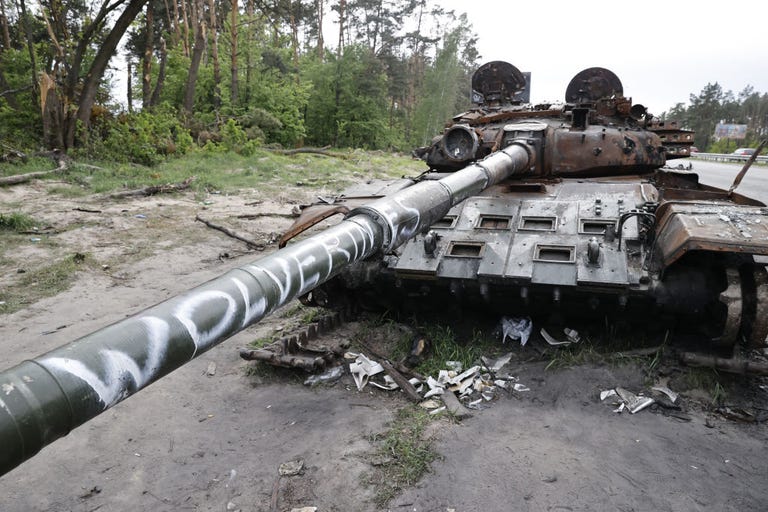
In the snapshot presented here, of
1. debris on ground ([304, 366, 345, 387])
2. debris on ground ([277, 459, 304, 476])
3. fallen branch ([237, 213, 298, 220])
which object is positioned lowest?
debris on ground ([277, 459, 304, 476])

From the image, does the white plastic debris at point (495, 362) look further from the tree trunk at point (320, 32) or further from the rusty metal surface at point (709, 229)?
the tree trunk at point (320, 32)

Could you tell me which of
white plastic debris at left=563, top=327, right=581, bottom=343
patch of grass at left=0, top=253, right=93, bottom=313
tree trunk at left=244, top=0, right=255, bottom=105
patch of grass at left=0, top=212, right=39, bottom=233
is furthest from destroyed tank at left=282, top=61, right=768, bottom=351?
tree trunk at left=244, top=0, right=255, bottom=105

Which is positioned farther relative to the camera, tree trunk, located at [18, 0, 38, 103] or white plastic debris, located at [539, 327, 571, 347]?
tree trunk, located at [18, 0, 38, 103]

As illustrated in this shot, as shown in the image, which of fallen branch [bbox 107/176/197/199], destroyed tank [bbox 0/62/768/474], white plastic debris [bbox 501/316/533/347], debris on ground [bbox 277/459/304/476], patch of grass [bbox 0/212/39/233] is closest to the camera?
destroyed tank [bbox 0/62/768/474]

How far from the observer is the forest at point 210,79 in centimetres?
1532

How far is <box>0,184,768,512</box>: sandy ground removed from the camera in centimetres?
326

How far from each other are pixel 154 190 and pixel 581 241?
1084 centimetres

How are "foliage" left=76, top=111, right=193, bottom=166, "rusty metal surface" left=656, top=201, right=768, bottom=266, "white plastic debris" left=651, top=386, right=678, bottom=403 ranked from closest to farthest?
1. "rusty metal surface" left=656, top=201, right=768, bottom=266
2. "white plastic debris" left=651, top=386, right=678, bottom=403
3. "foliage" left=76, top=111, right=193, bottom=166

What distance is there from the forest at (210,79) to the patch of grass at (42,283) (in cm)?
785

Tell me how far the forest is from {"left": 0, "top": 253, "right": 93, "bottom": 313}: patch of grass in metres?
7.85

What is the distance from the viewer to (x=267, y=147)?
2208cm

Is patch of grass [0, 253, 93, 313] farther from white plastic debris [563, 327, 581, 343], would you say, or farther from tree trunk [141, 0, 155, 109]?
tree trunk [141, 0, 155, 109]

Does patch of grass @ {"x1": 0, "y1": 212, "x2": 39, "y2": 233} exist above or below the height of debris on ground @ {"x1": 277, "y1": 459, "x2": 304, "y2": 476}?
above

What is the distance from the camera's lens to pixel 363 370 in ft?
16.0
